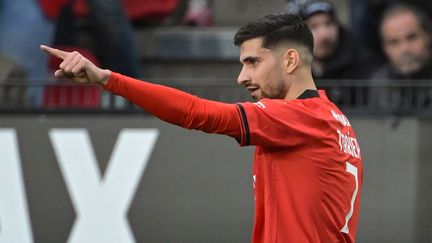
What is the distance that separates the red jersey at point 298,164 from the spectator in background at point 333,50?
2963mm

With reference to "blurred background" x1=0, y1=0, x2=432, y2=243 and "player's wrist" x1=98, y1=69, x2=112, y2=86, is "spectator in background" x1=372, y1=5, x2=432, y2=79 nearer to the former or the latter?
"blurred background" x1=0, y1=0, x2=432, y2=243

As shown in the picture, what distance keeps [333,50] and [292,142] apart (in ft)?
10.8

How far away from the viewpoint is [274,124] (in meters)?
4.18

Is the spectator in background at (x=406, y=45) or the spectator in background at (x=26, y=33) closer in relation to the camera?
the spectator in background at (x=406, y=45)

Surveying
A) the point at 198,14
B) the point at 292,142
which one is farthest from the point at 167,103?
the point at 198,14

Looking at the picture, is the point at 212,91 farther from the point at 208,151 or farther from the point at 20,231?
the point at 20,231

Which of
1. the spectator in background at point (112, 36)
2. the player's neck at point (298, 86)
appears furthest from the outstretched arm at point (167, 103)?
the spectator in background at point (112, 36)

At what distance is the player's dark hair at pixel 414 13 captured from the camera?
7.31 meters

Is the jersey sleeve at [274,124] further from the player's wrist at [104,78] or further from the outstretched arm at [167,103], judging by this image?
the player's wrist at [104,78]

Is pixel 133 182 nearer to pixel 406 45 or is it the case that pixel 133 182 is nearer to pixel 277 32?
pixel 406 45

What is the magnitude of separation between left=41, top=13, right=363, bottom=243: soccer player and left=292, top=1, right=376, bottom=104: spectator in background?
3.00 m

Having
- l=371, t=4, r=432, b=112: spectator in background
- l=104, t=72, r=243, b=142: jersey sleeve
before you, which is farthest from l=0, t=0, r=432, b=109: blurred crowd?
l=104, t=72, r=243, b=142: jersey sleeve

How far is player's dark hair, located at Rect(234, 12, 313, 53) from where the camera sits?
14.2 feet

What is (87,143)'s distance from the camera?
7066 millimetres
